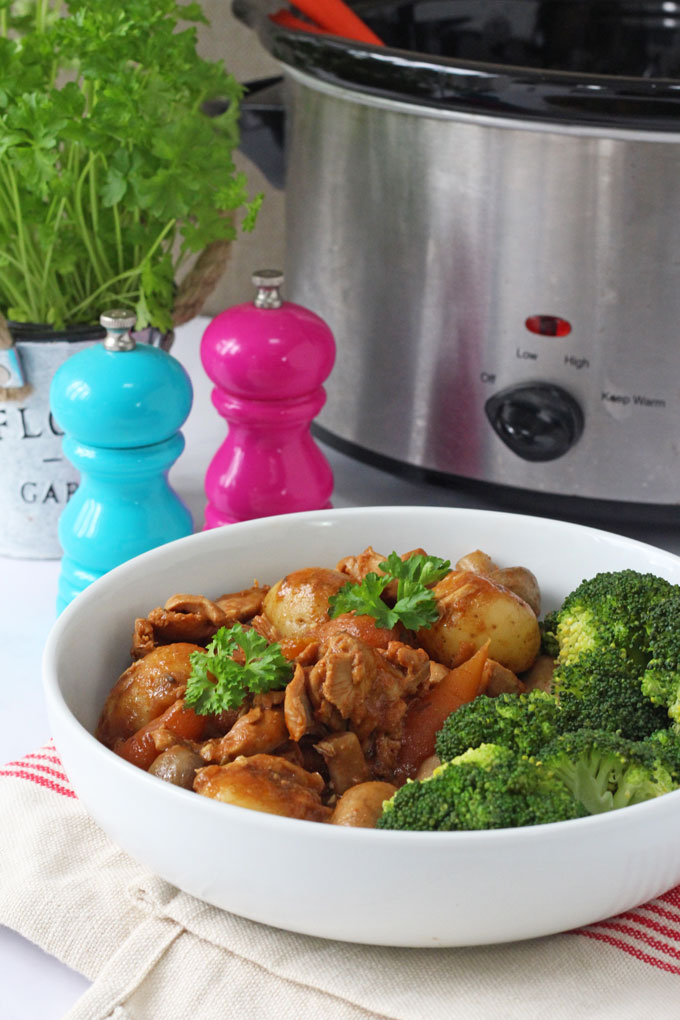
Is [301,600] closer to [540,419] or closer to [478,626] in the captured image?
[478,626]

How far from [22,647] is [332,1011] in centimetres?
50

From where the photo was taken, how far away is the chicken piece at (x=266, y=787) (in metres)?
0.66

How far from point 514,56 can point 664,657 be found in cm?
90

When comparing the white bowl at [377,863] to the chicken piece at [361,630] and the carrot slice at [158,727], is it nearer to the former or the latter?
the carrot slice at [158,727]

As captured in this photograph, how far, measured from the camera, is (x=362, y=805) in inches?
26.4

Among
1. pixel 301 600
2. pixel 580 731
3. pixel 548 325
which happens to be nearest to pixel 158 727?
pixel 301 600

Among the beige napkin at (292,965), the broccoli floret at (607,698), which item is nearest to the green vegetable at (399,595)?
the broccoli floret at (607,698)

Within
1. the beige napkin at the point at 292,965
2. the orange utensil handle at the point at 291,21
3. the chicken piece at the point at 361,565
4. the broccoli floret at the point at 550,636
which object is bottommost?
the beige napkin at the point at 292,965

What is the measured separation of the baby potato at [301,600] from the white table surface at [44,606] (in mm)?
214

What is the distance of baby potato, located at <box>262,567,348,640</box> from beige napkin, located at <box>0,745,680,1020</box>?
0.65ft

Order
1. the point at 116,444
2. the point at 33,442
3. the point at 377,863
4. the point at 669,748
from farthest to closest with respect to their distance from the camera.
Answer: the point at 33,442 < the point at 116,444 < the point at 669,748 < the point at 377,863

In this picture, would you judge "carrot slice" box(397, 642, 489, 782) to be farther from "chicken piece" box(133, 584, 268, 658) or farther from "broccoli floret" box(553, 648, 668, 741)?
"chicken piece" box(133, 584, 268, 658)

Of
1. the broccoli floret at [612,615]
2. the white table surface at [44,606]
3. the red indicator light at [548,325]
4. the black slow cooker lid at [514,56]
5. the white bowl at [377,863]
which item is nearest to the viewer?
the white bowl at [377,863]

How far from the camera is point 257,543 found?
945mm
